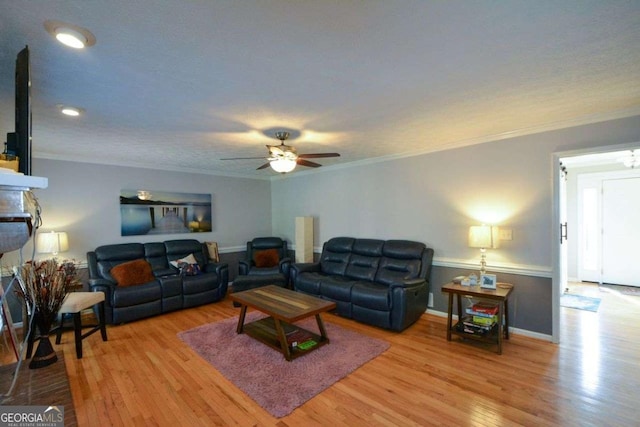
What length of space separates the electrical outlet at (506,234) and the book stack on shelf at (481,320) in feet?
2.67

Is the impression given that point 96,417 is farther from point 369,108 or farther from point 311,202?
point 311,202

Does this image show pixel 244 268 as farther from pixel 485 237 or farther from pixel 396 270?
pixel 485 237

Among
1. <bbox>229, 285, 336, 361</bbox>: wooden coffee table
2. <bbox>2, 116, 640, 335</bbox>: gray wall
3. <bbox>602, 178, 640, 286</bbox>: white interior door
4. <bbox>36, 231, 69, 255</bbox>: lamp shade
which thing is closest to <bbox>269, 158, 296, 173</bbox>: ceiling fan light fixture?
<bbox>229, 285, 336, 361</bbox>: wooden coffee table

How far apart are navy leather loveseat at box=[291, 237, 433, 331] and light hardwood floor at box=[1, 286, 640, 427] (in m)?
0.31

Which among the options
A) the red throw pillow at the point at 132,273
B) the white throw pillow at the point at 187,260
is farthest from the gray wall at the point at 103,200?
the red throw pillow at the point at 132,273

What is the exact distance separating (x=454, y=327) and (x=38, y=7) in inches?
160

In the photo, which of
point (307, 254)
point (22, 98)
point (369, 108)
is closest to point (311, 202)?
point (307, 254)

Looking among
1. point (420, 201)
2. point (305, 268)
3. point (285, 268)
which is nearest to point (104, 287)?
point (285, 268)

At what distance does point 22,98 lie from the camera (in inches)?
53.8

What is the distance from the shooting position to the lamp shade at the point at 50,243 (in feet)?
11.7

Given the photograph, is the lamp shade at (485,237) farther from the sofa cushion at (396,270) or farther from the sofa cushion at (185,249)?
the sofa cushion at (185,249)

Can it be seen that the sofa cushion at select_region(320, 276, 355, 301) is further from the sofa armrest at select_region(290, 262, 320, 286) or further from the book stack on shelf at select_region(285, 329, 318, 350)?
the book stack on shelf at select_region(285, 329, 318, 350)

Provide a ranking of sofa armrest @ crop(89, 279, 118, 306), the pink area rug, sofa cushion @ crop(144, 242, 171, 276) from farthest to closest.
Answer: sofa cushion @ crop(144, 242, 171, 276) < sofa armrest @ crop(89, 279, 118, 306) < the pink area rug

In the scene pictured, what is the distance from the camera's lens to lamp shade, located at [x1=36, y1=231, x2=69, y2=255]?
140 inches
